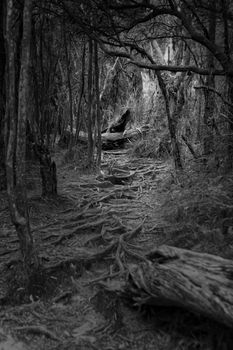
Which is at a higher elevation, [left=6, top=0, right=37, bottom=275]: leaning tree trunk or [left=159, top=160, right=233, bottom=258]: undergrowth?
[left=6, top=0, right=37, bottom=275]: leaning tree trunk

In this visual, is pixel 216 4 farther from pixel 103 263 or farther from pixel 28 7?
pixel 103 263

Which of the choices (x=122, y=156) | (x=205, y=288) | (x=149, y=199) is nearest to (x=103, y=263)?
(x=205, y=288)

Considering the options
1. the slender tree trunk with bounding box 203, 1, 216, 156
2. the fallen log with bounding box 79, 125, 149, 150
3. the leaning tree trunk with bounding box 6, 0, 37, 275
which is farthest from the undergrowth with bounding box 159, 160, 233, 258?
the fallen log with bounding box 79, 125, 149, 150

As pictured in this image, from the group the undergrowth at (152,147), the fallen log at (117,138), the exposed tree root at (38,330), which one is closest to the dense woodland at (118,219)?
the exposed tree root at (38,330)

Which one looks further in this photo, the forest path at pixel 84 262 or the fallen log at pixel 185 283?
the forest path at pixel 84 262

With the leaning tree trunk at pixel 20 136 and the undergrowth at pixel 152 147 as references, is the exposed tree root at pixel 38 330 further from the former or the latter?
the undergrowth at pixel 152 147

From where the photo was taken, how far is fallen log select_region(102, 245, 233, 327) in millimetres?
2664

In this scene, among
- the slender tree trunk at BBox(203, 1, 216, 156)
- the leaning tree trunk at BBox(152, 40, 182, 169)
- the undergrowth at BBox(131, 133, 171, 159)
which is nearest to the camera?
the slender tree trunk at BBox(203, 1, 216, 156)

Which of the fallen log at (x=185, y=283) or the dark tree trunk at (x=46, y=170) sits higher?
the dark tree trunk at (x=46, y=170)

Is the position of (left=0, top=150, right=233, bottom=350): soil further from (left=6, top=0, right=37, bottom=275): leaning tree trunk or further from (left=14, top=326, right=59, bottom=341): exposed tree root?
(left=6, top=0, right=37, bottom=275): leaning tree trunk

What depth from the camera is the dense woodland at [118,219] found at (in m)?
3.06

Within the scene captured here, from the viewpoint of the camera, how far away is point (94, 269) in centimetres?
439

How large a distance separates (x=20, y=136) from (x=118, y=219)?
244 centimetres

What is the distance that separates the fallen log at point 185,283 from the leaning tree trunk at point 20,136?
1.02m
